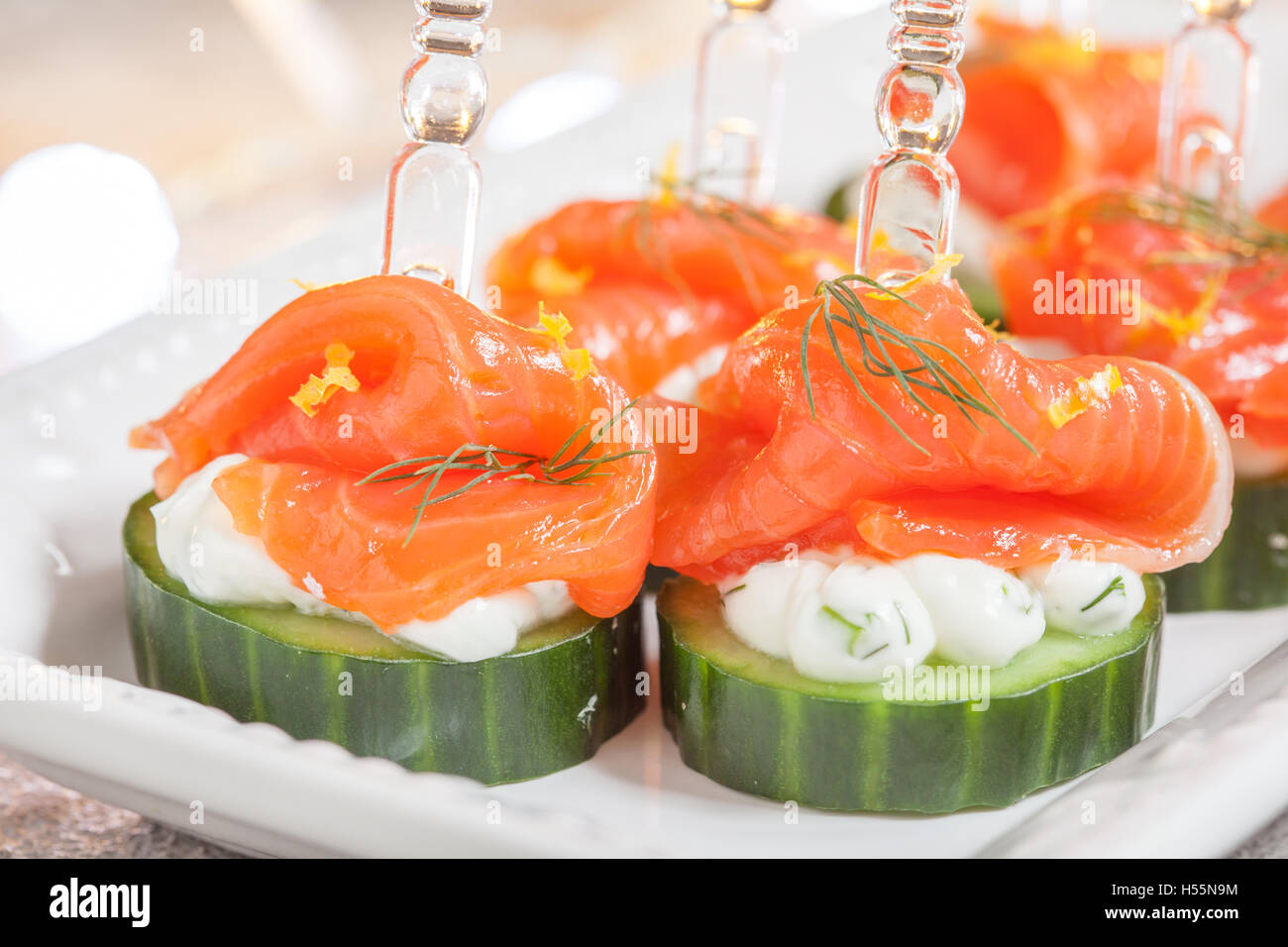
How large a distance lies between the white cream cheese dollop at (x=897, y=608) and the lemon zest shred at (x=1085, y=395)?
28 centimetres

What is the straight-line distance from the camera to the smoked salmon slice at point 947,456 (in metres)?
2.90

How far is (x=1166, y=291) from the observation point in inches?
162

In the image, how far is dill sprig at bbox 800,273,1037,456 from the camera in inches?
113

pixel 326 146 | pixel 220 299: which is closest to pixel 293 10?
pixel 326 146

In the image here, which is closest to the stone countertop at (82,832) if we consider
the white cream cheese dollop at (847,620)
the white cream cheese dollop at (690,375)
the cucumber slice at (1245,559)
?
the white cream cheese dollop at (847,620)

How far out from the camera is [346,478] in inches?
118

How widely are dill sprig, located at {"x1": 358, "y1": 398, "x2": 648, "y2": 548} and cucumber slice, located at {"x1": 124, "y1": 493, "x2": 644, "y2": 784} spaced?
28 cm

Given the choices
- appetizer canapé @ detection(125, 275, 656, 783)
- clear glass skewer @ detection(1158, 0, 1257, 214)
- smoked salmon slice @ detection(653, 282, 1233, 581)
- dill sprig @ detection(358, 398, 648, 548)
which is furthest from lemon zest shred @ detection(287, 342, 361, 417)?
clear glass skewer @ detection(1158, 0, 1257, 214)

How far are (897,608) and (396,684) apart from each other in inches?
35.8

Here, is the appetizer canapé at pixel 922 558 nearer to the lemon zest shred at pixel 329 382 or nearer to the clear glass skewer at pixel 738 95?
the lemon zest shred at pixel 329 382

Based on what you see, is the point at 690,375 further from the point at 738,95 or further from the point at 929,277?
the point at 738,95

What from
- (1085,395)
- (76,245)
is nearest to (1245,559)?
(1085,395)

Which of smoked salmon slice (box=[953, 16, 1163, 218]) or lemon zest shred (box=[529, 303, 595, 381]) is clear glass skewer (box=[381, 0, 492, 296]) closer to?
lemon zest shred (box=[529, 303, 595, 381])

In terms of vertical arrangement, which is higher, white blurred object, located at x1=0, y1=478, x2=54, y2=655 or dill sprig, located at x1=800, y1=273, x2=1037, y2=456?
dill sprig, located at x1=800, y1=273, x2=1037, y2=456
